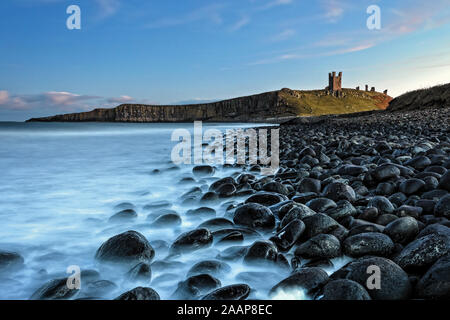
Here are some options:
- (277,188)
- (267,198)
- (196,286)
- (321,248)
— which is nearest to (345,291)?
(321,248)

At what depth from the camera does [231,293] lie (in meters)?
1.57

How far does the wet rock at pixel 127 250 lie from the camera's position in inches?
81.0

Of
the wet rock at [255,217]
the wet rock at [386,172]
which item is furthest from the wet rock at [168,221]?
the wet rock at [386,172]

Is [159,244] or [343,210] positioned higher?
[343,210]

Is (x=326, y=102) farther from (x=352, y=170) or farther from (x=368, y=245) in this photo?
(x=368, y=245)

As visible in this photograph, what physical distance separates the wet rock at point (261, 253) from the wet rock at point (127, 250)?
0.78 m

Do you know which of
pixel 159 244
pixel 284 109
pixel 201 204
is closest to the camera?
pixel 159 244

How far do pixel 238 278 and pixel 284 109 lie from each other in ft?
294

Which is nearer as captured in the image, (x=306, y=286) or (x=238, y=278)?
(x=306, y=286)

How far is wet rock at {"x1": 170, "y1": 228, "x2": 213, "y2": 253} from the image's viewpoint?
7.42 feet

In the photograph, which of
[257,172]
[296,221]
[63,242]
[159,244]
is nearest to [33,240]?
[63,242]

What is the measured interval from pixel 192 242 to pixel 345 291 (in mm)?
1301

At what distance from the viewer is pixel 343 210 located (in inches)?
94.5
